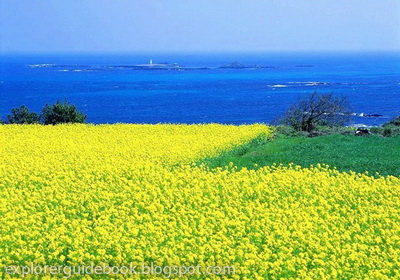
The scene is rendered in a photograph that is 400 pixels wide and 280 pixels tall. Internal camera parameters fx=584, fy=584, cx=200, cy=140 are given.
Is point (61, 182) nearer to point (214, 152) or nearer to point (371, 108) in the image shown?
point (214, 152)

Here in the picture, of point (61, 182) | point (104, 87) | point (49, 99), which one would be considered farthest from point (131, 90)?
point (61, 182)

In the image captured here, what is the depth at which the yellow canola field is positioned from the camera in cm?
1218

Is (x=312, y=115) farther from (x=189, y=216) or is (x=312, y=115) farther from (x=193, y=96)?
(x=193, y=96)

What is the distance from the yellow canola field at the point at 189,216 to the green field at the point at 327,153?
1.58 metres

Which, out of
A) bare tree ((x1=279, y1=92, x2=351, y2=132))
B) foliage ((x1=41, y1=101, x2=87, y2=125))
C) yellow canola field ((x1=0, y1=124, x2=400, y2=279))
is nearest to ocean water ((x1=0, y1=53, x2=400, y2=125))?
bare tree ((x1=279, y1=92, x2=351, y2=132))

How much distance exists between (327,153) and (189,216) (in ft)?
41.4

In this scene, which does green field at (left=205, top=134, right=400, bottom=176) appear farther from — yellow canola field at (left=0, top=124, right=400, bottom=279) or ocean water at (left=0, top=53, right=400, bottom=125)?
ocean water at (left=0, top=53, right=400, bottom=125)

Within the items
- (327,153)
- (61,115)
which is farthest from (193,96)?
(327,153)

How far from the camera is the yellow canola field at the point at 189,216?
1218 cm

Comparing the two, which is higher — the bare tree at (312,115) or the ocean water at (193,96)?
the bare tree at (312,115)

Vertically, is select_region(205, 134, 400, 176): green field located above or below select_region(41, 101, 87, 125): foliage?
above

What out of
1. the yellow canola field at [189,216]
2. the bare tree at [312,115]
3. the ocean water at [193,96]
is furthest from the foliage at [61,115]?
the ocean water at [193,96]

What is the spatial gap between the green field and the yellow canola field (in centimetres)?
158

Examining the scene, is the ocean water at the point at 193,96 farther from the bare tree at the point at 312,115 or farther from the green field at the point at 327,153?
the green field at the point at 327,153
